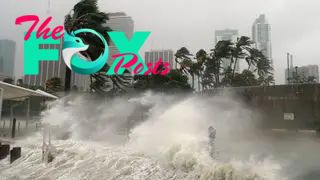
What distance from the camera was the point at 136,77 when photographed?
135ft

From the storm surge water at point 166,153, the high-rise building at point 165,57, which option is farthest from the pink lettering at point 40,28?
the high-rise building at point 165,57

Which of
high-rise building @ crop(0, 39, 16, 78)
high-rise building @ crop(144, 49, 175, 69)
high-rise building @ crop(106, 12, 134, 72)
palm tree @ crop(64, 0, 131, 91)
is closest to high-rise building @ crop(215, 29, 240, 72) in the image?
high-rise building @ crop(144, 49, 175, 69)

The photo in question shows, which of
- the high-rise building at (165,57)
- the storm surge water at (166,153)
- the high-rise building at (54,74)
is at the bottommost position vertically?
the storm surge water at (166,153)

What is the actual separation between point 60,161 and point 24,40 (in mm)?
15043

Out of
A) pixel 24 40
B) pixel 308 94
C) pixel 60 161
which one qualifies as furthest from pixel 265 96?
pixel 24 40

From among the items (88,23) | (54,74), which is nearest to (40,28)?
(88,23)

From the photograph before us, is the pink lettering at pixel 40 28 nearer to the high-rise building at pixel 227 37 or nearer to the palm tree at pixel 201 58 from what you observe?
the high-rise building at pixel 227 37

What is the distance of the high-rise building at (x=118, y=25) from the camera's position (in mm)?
24891

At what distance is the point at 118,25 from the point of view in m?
30.2

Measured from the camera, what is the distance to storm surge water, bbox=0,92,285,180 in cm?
802

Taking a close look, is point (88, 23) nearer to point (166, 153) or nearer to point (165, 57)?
point (166, 153)

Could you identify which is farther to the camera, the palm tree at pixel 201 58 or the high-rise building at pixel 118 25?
the palm tree at pixel 201 58

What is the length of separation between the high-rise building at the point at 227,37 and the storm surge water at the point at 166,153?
1102 centimetres

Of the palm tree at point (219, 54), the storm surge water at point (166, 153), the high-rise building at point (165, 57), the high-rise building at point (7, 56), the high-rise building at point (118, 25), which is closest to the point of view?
the storm surge water at point (166, 153)
